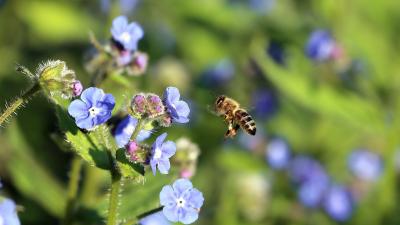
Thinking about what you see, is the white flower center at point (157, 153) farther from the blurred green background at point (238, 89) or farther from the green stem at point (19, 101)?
the blurred green background at point (238, 89)

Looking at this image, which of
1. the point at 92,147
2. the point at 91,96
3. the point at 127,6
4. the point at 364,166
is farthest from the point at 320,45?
the point at 91,96

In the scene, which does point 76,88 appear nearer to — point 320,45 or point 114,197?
point 114,197

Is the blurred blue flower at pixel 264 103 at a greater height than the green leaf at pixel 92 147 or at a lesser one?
greater

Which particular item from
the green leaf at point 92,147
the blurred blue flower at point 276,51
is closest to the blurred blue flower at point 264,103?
the blurred blue flower at point 276,51

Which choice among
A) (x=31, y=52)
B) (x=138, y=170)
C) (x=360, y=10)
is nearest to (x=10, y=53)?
(x=31, y=52)

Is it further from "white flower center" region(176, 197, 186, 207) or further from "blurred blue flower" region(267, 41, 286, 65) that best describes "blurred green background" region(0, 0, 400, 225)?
"white flower center" region(176, 197, 186, 207)

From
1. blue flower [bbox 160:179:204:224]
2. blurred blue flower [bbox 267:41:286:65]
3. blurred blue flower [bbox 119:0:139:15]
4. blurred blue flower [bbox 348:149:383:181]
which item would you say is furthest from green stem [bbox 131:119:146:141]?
blurred blue flower [bbox 348:149:383:181]
